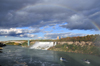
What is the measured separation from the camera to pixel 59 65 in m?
28.7

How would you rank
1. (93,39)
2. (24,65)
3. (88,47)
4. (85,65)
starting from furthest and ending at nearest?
(93,39), (88,47), (85,65), (24,65)

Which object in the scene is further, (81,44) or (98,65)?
(81,44)

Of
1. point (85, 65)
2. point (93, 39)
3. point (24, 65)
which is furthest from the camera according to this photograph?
point (93, 39)

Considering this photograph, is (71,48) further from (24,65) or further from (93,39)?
(24,65)

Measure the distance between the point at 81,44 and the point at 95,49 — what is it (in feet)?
40.3

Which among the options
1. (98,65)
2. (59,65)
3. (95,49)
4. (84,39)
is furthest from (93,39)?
(59,65)

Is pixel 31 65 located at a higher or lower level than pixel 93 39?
lower

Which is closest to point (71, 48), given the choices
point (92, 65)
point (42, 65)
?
point (92, 65)

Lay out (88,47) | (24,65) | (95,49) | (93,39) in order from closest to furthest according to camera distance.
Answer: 1. (24,65)
2. (95,49)
3. (88,47)
4. (93,39)

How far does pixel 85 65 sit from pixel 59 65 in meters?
8.59

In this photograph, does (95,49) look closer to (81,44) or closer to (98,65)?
(81,44)

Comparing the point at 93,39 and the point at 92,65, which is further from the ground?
the point at 93,39

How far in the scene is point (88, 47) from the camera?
2281 inches

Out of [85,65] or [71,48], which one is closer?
[85,65]
